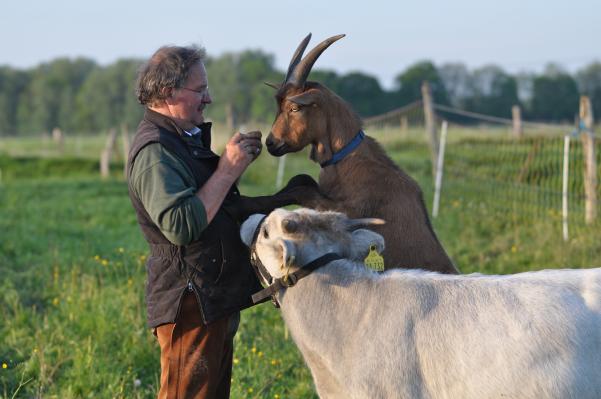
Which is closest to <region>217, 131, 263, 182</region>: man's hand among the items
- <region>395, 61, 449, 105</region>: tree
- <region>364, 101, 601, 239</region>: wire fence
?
<region>364, 101, 601, 239</region>: wire fence

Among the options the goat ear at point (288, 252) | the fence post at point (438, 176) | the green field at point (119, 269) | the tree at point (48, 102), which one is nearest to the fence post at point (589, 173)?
the green field at point (119, 269)

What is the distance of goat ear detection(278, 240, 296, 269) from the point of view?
11.3ft

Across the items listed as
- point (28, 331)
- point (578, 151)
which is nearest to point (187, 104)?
point (28, 331)

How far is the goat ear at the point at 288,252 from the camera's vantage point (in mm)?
3438

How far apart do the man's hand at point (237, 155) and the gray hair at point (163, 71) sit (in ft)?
1.27

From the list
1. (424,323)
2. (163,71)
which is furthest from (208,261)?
(424,323)

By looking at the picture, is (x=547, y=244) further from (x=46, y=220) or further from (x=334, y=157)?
(x=46, y=220)

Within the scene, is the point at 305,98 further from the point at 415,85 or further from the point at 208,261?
the point at 415,85

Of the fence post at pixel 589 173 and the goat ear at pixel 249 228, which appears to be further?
the fence post at pixel 589 173

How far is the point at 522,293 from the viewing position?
352 centimetres

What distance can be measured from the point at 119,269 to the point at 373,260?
6206 millimetres

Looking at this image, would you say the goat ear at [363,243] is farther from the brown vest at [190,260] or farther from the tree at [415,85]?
the tree at [415,85]

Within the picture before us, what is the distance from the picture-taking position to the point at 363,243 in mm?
3693

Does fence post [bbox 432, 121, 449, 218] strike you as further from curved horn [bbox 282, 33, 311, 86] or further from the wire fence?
curved horn [bbox 282, 33, 311, 86]
